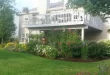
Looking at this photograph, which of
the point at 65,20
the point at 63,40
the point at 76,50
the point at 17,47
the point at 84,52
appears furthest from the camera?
the point at 65,20

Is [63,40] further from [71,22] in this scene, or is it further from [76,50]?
[71,22]

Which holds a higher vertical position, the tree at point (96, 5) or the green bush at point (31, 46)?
the tree at point (96, 5)

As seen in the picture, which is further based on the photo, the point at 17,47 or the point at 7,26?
the point at 7,26

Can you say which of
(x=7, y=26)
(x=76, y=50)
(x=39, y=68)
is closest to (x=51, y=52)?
A: (x=76, y=50)

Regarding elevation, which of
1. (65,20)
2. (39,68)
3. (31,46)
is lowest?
(39,68)

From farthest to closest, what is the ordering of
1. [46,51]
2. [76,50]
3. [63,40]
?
[63,40]
[76,50]
[46,51]

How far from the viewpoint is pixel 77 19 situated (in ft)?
68.6

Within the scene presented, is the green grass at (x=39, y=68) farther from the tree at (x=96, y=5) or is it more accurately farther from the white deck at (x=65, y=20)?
the white deck at (x=65, y=20)

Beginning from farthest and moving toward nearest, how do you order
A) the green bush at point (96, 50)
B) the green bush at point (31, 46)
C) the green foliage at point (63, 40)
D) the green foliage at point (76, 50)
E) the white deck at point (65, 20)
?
1. the white deck at point (65, 20)
2. the green bush at point (31, 46)
3. the green bush at point (96, 50)
4. the green foliage at point (76, 50)
5. the green foliage at point (63, 40)

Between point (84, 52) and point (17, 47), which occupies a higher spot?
point (17, 47)

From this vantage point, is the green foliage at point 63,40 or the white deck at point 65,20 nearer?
the green foliage at point 63,40

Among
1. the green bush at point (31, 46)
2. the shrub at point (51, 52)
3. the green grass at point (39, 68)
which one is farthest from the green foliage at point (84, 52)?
the green bush at point (31, 46)

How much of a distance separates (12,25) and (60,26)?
12083 mm

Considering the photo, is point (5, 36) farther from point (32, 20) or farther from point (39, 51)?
point (39, 51)
